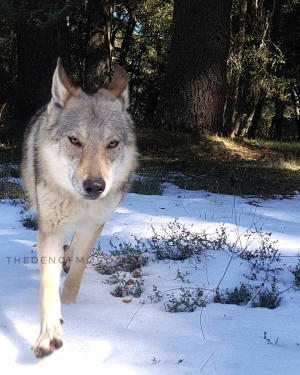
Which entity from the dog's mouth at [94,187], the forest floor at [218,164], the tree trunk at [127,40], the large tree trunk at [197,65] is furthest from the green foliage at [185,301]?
the tree trunk at [127,40]

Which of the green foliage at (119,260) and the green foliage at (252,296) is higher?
the green foliage at (252,296)

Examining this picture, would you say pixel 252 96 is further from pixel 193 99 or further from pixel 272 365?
pixel 272 365

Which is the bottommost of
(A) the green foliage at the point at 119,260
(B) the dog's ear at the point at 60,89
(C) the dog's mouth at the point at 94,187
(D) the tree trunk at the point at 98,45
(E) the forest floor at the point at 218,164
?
(A) the green foliage at the point at 119,260

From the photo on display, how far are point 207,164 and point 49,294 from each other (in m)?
6.83

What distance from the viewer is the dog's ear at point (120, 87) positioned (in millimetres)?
3885

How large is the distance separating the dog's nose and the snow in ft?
2.81

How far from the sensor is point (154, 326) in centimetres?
317

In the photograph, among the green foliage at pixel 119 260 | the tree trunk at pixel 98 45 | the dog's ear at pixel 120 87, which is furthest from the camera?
the tree trunk at pixel 98 45

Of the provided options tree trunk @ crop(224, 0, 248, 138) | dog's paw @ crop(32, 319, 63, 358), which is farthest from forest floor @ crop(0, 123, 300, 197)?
dog's paw @ crop(32, 319, 63, 358)

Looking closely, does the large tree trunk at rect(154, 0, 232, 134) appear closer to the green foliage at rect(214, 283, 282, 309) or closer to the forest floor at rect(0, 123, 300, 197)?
the forest floor at rect(0, 123, 300, 197)

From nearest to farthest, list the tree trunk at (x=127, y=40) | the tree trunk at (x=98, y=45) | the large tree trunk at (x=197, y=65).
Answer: the large tree trunk at (x=197, y=65)
the tree trunk at (x=98, y=45)
the tree trunk at (x=127, y=40)

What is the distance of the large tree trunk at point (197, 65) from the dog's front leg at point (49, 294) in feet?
25.8

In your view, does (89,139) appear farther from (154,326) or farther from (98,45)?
(98,45)

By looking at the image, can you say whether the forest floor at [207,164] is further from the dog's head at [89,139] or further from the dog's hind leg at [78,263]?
the dog's head at [89,139]
